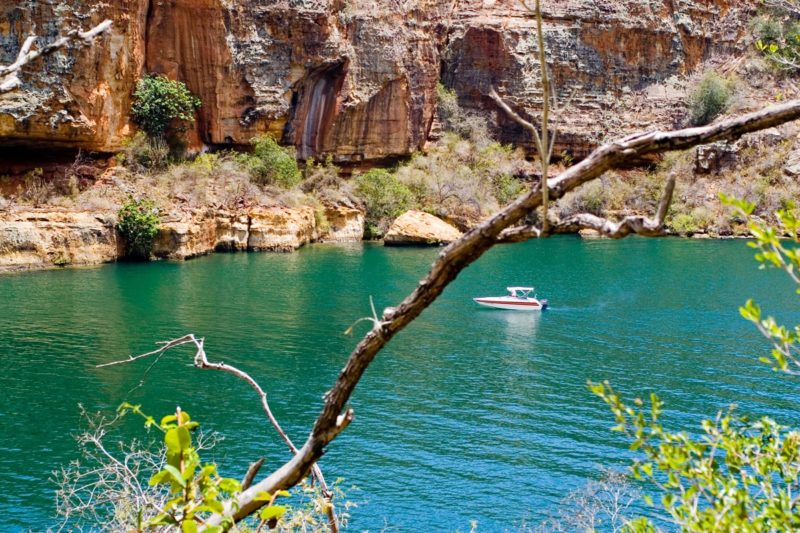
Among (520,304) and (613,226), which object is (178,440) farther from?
(520,304)

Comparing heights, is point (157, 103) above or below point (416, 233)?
above

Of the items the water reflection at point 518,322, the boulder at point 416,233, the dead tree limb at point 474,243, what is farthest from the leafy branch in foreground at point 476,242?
the boulder at point 416,233

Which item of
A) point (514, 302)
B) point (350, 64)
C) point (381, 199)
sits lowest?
point (514, 302)

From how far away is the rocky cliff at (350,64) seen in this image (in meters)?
49.6

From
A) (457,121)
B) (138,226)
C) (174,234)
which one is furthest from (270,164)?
(457,121)

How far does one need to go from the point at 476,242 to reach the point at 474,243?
1cm

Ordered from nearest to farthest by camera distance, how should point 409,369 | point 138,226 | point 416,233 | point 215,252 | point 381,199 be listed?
point 409,369 → point 138,226 → point 215,252 → point 416,233 → point 381,199

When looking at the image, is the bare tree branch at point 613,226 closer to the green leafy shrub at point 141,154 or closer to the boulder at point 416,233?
the boulder at point 416,233

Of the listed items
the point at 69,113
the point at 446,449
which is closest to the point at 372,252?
the point at 69,113

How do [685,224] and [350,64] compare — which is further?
[685,224]

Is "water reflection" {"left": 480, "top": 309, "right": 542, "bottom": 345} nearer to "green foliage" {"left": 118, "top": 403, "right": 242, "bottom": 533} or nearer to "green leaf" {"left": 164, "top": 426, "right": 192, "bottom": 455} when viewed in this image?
"green foliage" {"left": 118, "top": 403, "right": 242, "bottom": 533}

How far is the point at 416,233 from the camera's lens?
186 feet

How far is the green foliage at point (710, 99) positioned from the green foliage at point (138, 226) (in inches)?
1872

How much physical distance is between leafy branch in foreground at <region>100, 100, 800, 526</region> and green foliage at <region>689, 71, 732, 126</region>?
71557 millimetres
